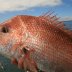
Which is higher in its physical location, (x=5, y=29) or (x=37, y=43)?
(x=5, y=29)

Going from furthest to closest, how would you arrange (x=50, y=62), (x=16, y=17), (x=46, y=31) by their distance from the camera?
(x=16, y=17) < (x=46, y=31) < (x=50, y=62)

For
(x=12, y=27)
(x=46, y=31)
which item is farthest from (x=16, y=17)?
(x=46, y=31)

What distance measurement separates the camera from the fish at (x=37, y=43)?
12.3 ft

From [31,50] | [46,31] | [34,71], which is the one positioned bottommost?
[34,71]

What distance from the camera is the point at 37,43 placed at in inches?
152

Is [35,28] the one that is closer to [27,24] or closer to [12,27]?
[27,24]

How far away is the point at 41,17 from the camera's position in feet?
13.7

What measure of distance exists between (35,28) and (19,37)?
262 mm

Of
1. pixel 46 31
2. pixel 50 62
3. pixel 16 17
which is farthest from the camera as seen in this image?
pixel 16 17

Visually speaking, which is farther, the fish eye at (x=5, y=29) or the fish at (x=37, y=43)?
the fish eye at (x=5, y=29)

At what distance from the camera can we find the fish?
3.74 metres

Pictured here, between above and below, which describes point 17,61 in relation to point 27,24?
below

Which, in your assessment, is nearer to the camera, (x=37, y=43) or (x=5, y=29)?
(x=37, y=43)

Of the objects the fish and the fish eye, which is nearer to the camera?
the fish
